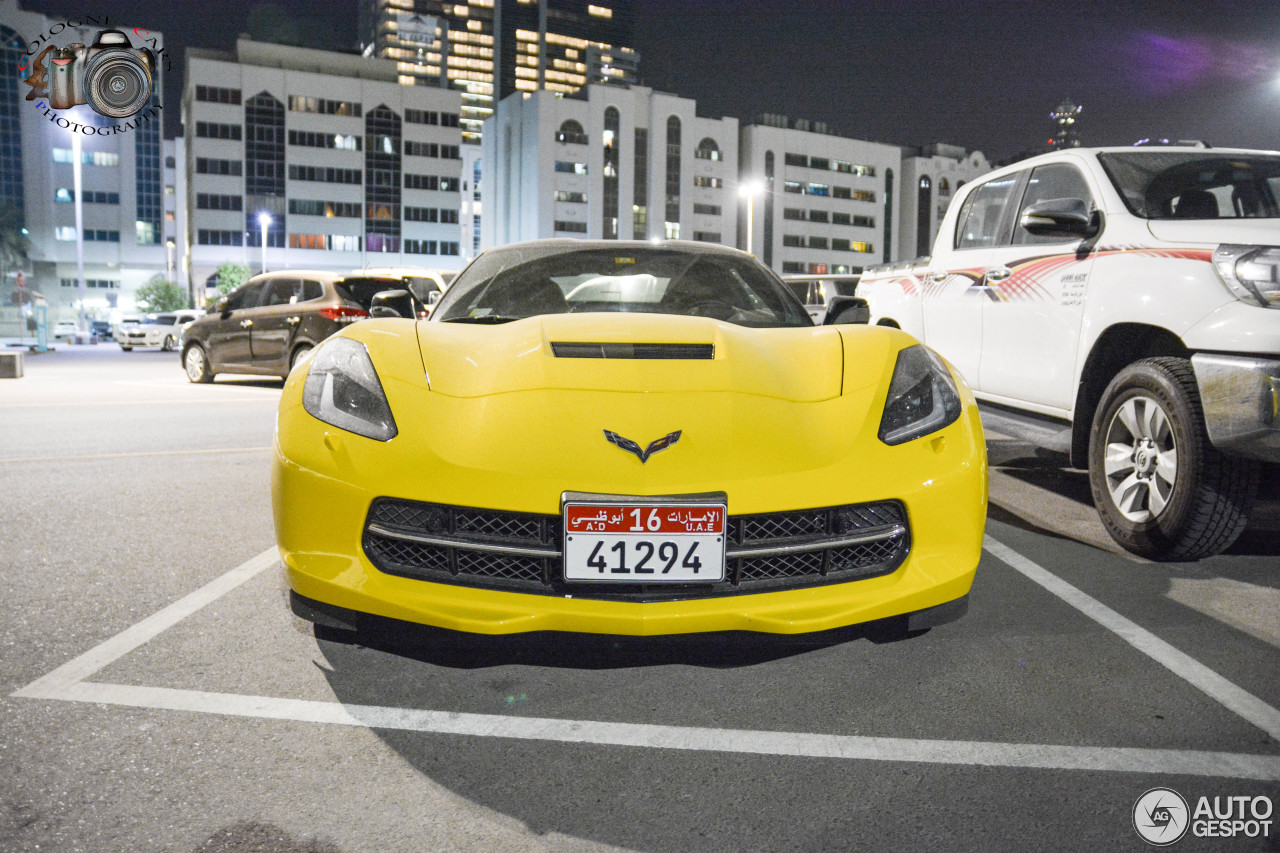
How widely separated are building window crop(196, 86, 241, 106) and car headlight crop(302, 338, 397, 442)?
89470mm

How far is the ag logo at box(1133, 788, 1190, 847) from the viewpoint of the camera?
1.96 metres

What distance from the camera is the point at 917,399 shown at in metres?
2.84

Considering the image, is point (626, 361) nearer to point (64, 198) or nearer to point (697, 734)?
point (697, 734)

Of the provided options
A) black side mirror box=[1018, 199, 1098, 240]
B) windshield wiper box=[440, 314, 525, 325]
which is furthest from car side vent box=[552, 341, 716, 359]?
black side mirror box=[1018, 199, 1098, 240]

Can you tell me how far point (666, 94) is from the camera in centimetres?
9731

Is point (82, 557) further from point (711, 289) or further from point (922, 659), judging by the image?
point (922, 659)

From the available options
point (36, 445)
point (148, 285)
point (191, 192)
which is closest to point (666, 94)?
point (191, 192)

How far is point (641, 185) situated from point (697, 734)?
97.4m

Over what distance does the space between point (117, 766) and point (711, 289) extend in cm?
288

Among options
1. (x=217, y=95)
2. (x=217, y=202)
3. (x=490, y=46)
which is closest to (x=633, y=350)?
(x=217, y=202)

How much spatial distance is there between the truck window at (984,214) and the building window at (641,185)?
91.3m

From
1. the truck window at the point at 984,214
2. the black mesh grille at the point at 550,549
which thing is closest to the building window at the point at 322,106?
the truck window at the point at 984,214

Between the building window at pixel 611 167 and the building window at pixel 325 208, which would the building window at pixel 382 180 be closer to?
the building window at pixel 325 208

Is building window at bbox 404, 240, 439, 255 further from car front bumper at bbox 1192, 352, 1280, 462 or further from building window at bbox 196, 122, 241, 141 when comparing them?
car front bumper at bbox 1192, 352, 1280, 462
